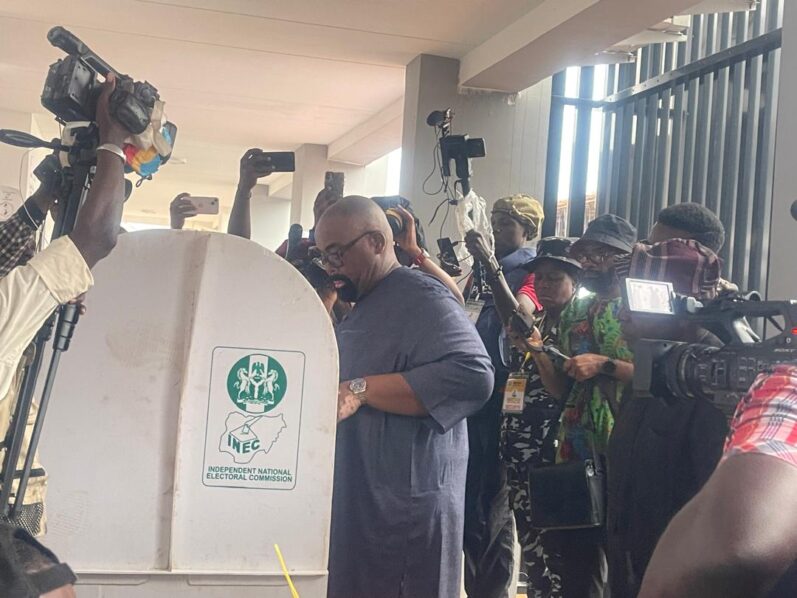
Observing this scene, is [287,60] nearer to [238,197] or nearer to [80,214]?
[238,197]

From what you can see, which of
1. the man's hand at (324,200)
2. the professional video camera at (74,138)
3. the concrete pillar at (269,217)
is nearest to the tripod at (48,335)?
the professional video camera at (74,138)

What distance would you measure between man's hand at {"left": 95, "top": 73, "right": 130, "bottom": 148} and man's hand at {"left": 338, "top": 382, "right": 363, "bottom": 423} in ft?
3.02

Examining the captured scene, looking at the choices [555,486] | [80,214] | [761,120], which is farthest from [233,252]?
[761,120]

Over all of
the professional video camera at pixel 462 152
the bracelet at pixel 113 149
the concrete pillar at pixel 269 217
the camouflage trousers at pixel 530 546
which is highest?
the concrete pillar at pixel 269 217

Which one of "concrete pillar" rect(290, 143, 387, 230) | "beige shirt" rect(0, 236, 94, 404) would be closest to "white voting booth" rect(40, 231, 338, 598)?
"beige shirt" rect(0, 236, 94, 404)

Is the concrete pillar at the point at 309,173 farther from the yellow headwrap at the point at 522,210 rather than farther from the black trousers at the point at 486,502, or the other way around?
the black trousers at the point at 486,502

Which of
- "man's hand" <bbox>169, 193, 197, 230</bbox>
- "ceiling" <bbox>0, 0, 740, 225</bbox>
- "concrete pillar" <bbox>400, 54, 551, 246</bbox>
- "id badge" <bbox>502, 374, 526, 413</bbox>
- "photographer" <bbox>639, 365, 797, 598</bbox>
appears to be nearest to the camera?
"photographer" <bbox>639, 365, 797, 598</bbox>

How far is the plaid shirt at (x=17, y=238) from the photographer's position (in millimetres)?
2096

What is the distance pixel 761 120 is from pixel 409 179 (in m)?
2.22

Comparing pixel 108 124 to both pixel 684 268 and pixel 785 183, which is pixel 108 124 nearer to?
pixel 684 268

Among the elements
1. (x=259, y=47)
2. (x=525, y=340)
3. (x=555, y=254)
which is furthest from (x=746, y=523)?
(x=259, y=47)

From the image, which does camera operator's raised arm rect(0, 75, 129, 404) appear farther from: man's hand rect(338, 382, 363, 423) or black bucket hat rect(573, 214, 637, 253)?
black bucket hat rect(573, 214, 637, 253)

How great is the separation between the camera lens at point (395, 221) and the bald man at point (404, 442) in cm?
72

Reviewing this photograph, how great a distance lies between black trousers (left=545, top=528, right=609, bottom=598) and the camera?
3.15 meters
